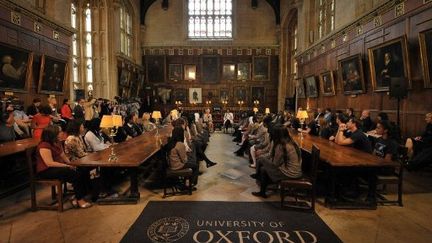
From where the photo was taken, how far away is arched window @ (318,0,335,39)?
1215 centimetres

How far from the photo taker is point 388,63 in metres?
7.34

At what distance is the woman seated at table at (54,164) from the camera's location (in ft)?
13.0

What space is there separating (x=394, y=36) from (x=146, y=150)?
7.28 metres

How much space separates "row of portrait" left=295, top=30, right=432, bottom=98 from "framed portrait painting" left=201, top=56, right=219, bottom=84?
1121 cm

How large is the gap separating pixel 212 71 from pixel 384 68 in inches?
588

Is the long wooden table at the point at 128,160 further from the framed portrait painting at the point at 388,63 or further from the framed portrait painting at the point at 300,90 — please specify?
the framed portrait painting at the point at 300,90

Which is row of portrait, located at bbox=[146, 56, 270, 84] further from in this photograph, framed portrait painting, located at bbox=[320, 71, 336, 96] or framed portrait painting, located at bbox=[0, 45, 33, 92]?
framed portrait painting, located at bbox=[0, 45, 33, 92]

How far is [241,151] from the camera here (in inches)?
340

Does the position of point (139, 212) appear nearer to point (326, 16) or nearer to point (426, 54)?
point (426, 54)

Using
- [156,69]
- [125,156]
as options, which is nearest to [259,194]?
[125,156]

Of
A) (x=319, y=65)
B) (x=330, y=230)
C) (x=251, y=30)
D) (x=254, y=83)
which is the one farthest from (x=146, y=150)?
(x=251, y=30)

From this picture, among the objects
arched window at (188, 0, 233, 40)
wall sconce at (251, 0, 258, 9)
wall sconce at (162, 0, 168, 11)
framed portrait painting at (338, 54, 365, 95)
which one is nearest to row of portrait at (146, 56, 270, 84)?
arched window at (188, 0, 233, 40)

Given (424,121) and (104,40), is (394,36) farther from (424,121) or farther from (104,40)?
(104,40)

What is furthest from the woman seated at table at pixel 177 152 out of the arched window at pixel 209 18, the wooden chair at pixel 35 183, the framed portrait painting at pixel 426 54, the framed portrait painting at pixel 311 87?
the arched window at pixel 209 18
